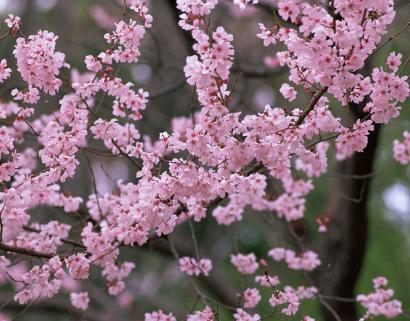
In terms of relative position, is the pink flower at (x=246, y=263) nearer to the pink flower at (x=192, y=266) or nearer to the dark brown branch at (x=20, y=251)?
the pink flower at (x=192, y=266)

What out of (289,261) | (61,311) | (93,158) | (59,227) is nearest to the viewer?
(59,227)

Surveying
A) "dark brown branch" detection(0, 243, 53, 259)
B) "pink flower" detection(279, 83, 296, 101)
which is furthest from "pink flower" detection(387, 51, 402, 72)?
"dark brown branch" detection(0, 243, 53, 259)

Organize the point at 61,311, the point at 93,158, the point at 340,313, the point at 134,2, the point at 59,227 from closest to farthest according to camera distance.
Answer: the point at 134,2
the point at 59,227
the point at 340,313
the point at 61,311
the point at 93,158

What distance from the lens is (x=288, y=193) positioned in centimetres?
455

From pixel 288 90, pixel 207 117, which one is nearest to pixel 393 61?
pixel 288 90

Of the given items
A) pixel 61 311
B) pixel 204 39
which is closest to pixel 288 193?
pixel 204 39

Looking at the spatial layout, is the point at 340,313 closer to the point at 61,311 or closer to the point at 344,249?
the point at 344,249

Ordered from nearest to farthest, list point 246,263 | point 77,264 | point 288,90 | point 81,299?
point 288,90 < point 77,264 < point 81,299 < point 246,263

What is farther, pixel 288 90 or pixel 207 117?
pixel 288 90

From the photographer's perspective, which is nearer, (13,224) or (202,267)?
(13,224)

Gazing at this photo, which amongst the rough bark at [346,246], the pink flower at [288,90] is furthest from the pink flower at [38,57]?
the rough bark at [346,246]

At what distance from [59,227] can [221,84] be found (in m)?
1.69

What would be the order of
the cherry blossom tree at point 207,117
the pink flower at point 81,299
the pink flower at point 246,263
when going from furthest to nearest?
the pink flower at point 246,263 → the pink flower at point 81,299 → the cherry blossom tree at point 207,117

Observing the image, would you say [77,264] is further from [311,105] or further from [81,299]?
[311,105]
